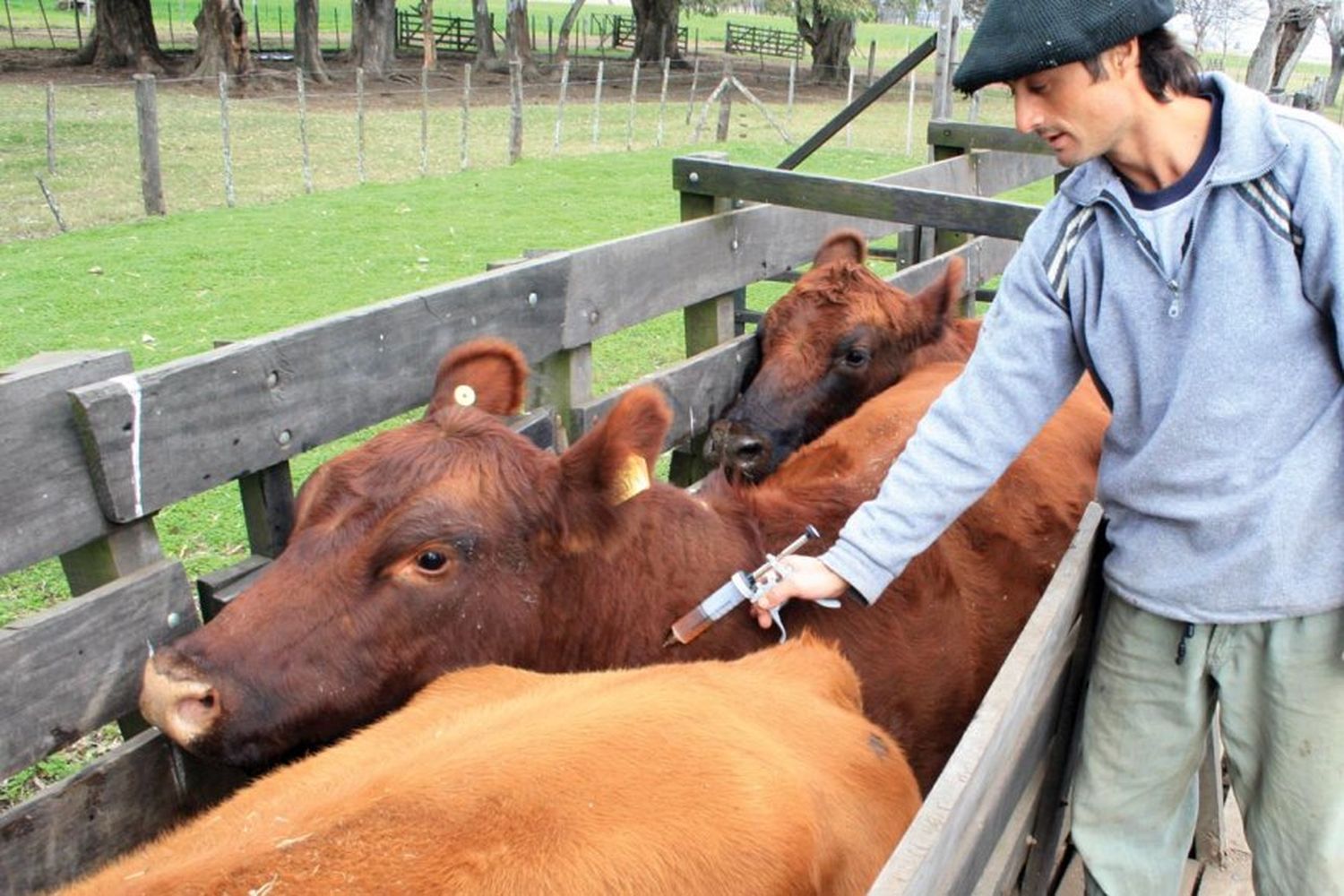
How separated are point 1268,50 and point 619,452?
22.2 m

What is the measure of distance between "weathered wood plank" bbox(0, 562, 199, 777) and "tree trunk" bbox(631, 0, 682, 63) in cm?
4389

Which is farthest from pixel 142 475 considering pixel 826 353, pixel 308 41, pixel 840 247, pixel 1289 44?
pixel 308 41

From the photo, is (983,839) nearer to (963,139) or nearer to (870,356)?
(870,356)

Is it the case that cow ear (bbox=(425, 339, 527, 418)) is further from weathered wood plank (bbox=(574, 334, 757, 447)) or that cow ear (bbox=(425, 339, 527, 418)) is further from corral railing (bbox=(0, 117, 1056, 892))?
weathered wood plank (bbox=(574, 334, 757, 447))

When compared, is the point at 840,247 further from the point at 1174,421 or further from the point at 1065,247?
the point at 1174,421

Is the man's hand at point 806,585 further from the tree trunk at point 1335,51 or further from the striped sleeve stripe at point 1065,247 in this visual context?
the tree trunk at point 1335,51

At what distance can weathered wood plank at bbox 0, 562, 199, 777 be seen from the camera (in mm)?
2357

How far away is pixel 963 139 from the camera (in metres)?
8.17

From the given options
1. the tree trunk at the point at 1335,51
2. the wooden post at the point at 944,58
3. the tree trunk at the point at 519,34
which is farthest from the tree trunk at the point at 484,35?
the wooden post at the point at 944,58

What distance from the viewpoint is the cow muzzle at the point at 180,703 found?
7.89 ft

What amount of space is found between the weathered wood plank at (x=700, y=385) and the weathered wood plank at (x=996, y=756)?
1.99 m

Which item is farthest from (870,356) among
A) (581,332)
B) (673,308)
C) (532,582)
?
(532,582)

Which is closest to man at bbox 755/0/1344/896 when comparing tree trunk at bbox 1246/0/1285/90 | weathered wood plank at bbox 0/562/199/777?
weathered wood plank at bbox 0/562/199/777

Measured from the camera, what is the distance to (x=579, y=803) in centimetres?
176
